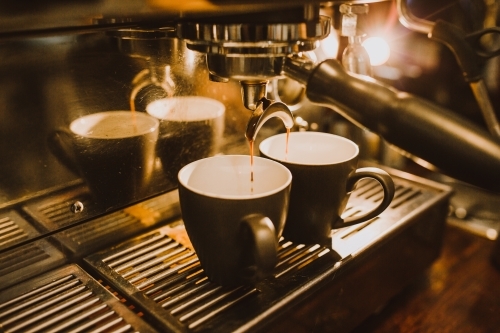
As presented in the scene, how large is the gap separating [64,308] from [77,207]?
0.36ft

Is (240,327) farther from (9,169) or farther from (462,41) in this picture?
(462,41)

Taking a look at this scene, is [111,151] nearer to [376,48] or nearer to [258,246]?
[258,246]

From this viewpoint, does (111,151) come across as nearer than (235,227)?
No

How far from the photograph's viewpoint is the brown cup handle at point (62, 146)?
470mm

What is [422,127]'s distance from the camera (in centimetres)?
35

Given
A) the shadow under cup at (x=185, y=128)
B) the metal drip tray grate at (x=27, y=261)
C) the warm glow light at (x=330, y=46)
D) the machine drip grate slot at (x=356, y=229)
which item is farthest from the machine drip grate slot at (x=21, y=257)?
the warm glow light at (x=330, y=46)

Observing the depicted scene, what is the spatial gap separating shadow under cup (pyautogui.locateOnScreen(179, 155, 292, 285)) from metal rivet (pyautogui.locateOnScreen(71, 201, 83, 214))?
0.40ft

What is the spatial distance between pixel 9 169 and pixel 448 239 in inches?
23.8

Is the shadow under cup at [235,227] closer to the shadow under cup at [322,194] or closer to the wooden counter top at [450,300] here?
the shadow under cup at [322,194]

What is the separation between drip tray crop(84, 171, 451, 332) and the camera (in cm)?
42

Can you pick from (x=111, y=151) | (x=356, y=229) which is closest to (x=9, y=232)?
(x=111, y=151)

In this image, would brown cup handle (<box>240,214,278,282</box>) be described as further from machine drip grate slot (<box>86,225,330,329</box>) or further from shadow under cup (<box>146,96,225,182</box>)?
shadow under cup (<box>146,96,225,182</box>)

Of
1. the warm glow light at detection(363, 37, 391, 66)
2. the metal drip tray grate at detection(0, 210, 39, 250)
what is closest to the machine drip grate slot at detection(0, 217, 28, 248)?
the metal drip tray grate at detection(0, 210, 39, 250)

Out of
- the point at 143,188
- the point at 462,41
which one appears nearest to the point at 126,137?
the point at 143,188
